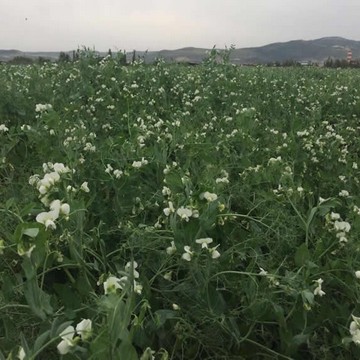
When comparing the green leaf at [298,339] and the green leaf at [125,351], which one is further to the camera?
the green leaf at [298,339]

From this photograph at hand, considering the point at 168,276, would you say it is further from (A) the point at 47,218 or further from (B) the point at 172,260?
(A) the point at 47,218

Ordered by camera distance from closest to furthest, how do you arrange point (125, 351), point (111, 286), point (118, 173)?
point (125, 351)
point (111, 286)
point (118, 173)

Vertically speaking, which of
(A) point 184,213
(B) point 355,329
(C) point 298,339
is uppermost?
→ (A) point 184,213

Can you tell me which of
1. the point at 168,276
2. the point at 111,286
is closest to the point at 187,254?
the point at 168,276

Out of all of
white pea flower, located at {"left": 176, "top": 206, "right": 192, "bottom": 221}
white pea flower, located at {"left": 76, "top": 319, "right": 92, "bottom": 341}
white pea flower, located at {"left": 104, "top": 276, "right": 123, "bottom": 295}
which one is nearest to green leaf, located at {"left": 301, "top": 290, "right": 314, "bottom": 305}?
white pea flower, located at {"left": 176, "top": 206, "right": 192, "bottom": 221}

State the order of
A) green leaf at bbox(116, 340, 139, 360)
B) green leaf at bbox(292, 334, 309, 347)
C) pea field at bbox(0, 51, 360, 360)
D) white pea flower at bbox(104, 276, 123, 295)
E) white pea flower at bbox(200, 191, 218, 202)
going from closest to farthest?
1. green leaf at bbox(116, 340, 139, 360)
2. white pea flower at bbox(104, 276, 123, 295)
3. pea field at bbox(0, 51, 360, 360)
4. green leaf at bbox(292, 334, 309, 347)
5. white pea flower at bbox(200, 191, 218, 202)

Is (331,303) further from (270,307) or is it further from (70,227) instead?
(70,227)

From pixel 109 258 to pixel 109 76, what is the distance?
4.09m

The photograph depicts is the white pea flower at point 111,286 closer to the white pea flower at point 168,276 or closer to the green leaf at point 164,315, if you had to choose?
the green leaf at point 164,315

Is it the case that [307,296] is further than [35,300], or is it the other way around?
Answer: [307,296]

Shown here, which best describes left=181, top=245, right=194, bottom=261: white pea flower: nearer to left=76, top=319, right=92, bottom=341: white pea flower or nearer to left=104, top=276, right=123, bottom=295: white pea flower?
left=104, top=276, right=123, bottom=295: white pea flower

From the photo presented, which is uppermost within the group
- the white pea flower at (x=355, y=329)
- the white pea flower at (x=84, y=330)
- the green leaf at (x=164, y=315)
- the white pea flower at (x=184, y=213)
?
the white pea flower at (x=184, y=213)

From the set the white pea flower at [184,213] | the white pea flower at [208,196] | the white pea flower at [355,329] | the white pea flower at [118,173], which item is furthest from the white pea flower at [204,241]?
the white pea flower at [118,173]

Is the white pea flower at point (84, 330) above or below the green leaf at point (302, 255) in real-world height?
above
